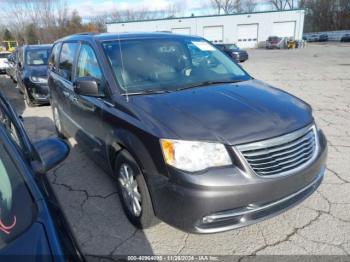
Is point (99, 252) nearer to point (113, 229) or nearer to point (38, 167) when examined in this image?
point (113, 229)

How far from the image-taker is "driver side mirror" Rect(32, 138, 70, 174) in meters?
1.94

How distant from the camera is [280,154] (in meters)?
2.36

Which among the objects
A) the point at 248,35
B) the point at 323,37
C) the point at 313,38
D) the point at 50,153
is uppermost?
the point at 50,153

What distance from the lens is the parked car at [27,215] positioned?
1.28 metres

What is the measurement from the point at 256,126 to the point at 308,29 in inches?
3402

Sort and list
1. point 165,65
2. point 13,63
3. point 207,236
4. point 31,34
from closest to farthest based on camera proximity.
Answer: point 207,236, point 165,65, point 13,63, point 31,34

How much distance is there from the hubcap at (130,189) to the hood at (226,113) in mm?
647

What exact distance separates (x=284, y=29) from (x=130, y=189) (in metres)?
51.1

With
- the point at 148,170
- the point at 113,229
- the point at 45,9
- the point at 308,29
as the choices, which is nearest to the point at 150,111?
the point at 148,170

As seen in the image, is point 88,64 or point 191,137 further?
point 88,64

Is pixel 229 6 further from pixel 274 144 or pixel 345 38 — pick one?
pixel 274 144

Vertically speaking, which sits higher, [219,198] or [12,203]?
[12,203]

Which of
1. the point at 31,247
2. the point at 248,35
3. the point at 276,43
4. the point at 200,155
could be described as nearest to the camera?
the point at 31,247

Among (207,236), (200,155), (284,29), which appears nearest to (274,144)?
(200,155)
